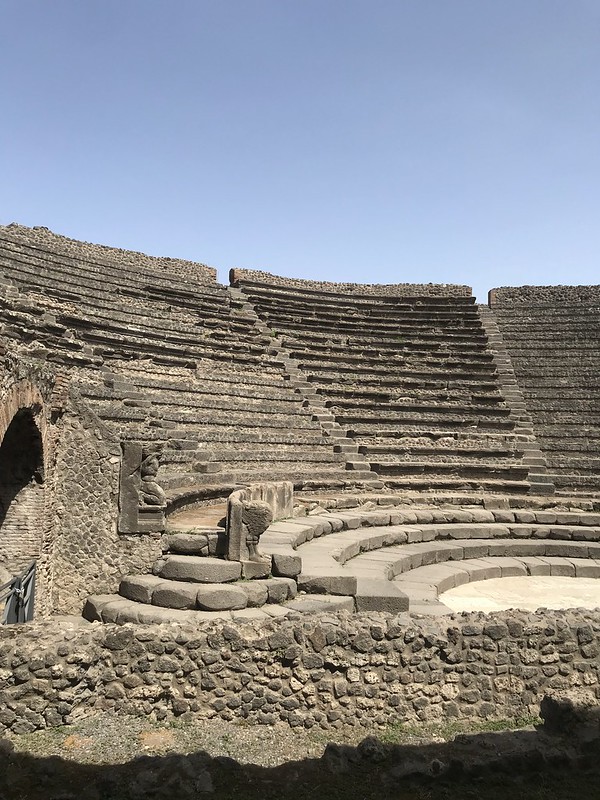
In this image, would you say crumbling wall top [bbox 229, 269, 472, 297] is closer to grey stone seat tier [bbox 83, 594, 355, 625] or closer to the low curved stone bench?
the low curved stone bench

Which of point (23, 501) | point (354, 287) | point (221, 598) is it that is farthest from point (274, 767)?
point (354, 287)

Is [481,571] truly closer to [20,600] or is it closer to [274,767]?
[274,767]

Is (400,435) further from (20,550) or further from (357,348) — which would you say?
(20,550)

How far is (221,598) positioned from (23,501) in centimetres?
283

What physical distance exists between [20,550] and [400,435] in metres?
10.3

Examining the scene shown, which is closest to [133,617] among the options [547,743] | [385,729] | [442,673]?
[385,729]

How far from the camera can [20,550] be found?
664 cm

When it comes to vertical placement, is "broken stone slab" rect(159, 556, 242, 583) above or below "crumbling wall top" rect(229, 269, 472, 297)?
below

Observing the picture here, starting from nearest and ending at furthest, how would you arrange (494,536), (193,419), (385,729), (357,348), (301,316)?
1. (385,729)
2. (494,536)
3. (193,419)
4. (357,348)
5. (301,316)

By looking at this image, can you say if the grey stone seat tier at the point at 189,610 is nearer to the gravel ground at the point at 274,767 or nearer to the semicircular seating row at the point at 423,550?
the semicircular seating row at the point at 423,550

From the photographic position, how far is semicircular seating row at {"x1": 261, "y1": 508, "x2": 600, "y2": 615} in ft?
20.2

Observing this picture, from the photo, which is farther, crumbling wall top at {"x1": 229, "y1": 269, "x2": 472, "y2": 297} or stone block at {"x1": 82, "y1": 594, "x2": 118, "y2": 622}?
crumbling wall top at {"x1": 229, "y1": 269, "x2": 472, "y2": 297}

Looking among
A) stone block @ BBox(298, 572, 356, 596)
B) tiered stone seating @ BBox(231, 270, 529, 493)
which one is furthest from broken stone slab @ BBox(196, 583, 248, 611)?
tiered stone seating @ BBox(231, 270, 529, 493)

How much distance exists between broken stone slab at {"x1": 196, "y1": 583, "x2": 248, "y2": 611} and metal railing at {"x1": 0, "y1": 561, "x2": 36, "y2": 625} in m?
1.55
